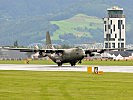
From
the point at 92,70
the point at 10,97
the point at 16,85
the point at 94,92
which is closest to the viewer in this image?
the point at 10,97

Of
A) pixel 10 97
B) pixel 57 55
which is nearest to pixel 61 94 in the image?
pixel 10 97

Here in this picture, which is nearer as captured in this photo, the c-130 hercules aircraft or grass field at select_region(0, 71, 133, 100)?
grass field at select_region(0, 71, 133, 100)

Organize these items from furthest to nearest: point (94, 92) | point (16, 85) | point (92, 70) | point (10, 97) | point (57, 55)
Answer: point (57, 55), point (92, 70), point (16, 85), point (94, 92), point (10, 97)

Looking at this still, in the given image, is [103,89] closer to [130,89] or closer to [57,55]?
[130,89]

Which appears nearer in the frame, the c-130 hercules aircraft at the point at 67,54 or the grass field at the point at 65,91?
the grass field at the point at 65,91

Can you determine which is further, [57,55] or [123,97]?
[57,55]

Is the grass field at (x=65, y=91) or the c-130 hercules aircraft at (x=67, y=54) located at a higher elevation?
the c-130 hercules aircraft at (x=67, y=54)

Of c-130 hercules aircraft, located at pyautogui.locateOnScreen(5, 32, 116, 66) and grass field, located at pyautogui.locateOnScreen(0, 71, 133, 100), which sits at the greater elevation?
c-130 hercules aircraft, located at pyautogui.locateOnScreen(5, 32, 116, 66)

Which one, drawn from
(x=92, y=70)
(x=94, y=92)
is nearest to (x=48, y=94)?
(x=94, y=92)

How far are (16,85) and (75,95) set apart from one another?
1027 centimetres

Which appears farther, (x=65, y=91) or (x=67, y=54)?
(x=67, y=54)

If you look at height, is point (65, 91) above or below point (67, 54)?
below

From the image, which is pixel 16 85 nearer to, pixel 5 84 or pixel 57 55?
pixel 5 84

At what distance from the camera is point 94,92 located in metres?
50.1
